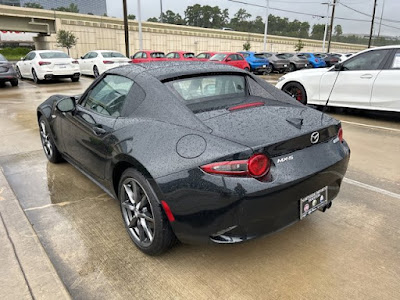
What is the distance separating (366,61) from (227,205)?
6.72 meters

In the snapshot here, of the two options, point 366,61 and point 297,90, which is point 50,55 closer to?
point 297,90

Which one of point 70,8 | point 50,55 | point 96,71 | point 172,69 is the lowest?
point 96,71

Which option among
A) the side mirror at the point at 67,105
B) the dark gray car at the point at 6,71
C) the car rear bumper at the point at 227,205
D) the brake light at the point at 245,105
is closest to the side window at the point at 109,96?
the side mirror at the point at 67,105

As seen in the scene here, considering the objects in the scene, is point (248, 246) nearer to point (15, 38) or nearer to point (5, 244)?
point (5, 244)

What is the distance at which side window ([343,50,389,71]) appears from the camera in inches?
281

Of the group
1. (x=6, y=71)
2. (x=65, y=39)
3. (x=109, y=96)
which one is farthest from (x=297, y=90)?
(x=65, y=39)

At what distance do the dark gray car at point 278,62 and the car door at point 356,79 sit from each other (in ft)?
51.1

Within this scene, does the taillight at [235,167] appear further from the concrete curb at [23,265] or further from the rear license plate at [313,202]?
the concrete curb at [23,265]

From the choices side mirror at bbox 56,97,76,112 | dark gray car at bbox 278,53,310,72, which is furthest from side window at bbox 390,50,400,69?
dark gray car at bbox 278,53,310,72

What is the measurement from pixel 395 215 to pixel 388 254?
754mm

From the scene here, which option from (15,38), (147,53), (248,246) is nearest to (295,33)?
(15,38)

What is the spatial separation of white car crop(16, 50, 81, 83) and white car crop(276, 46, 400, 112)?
10577 millimetres

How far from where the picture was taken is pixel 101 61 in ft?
55.0

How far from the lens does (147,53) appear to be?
18516mm
